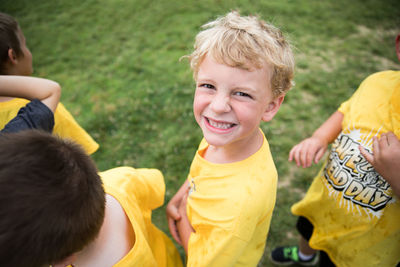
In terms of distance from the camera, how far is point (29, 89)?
6.19 ft

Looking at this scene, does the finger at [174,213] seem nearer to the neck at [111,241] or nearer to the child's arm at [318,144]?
the neck at [111,241]

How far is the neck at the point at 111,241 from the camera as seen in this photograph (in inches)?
46.8

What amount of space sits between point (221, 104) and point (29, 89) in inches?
60.6

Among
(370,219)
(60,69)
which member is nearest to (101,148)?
(60,69)

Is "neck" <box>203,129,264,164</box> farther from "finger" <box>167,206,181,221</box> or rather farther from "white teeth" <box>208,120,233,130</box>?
"finger" <box>167,206,181,221</box>

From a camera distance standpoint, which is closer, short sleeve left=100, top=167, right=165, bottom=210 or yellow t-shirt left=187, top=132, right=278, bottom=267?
yellow t-shirt left=187, top=132, right=278, bottom=267

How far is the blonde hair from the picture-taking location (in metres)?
1.29

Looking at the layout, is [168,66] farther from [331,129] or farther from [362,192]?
[362,192]

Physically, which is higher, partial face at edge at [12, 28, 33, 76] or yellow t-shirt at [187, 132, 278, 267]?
partial face at edge at [12, 28, 33, 76]

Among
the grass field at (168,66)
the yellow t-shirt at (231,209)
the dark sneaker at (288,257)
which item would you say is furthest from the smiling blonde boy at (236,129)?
the dark sneaker at (288,257)

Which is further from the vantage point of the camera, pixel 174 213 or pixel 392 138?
pixel 174 213

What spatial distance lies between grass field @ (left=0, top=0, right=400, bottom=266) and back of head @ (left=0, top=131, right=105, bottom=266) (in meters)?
2.14

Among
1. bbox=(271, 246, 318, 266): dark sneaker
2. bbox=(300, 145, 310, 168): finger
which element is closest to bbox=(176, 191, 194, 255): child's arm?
bbox=(300, 145, 310, 168): finger

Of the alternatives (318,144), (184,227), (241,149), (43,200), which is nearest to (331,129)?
(318,144)
